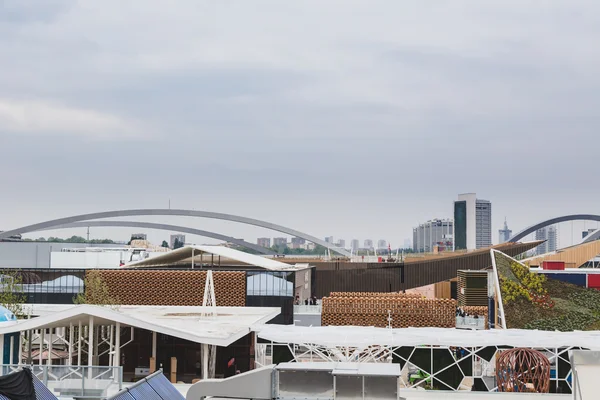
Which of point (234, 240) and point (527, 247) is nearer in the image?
point (527, 247)

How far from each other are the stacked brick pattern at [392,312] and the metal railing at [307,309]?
1.80m

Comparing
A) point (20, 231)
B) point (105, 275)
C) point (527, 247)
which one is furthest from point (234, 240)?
point (105, 275)

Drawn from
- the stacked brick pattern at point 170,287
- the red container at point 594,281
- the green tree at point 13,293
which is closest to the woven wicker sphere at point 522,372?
the red container at point 594,281

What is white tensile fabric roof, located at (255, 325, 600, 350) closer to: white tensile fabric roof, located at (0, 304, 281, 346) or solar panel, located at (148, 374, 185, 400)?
white tensile fabric roof, located at (0, 304, 281, 346)

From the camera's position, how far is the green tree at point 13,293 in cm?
4031

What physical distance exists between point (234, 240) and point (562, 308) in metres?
125

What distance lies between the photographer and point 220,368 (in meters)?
37.6

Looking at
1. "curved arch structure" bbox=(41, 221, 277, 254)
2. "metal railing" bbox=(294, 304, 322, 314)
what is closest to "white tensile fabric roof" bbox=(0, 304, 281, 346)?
"metal railing" bbox=(294, 304, 322, 314)

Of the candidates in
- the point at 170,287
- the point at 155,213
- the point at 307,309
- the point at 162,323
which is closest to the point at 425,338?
the point at 162,323

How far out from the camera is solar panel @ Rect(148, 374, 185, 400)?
14.2 m

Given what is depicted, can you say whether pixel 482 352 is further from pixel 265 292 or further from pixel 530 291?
pixel 265 292

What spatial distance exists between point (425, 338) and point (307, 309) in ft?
69.6

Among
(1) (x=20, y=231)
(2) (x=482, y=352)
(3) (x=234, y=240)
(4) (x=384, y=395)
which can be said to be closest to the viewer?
(4) (x=384, y=395)

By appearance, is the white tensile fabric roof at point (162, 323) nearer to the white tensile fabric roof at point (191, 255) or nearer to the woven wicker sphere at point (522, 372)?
the woven wicker sphere at point (522, 372)
